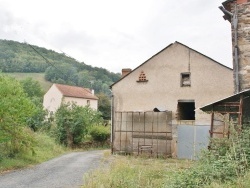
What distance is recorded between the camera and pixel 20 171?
561 inches

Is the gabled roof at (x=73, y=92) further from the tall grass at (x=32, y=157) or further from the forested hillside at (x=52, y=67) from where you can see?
the tall grass at (x=32, y=157)

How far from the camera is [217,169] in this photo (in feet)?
24.5

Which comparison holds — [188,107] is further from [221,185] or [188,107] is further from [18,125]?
[221,185]

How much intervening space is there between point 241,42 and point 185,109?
9.19 metres

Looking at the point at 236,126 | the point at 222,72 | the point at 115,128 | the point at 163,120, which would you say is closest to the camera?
the point at 236,126

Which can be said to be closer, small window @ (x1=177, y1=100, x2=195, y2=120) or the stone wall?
the stone wall

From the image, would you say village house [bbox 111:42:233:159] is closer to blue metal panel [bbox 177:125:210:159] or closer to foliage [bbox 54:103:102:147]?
blue metal panel [bbox 177:125:210:159]

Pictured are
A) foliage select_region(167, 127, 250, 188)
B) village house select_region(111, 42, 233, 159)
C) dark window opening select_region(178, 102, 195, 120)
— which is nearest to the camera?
foliage select_region(167, 127, 250, 188)

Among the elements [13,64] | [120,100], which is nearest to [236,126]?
[120,100]

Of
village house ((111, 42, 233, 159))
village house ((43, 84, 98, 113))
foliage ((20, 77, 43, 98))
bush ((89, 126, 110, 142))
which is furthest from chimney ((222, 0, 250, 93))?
foliage ((20, 77, 43, 98))

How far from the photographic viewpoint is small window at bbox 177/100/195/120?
1919 cm

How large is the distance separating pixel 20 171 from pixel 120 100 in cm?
892

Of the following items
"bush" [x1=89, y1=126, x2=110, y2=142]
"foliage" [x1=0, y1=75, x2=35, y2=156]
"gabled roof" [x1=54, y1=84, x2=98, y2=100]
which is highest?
"gabled roof" [x1=54, y1=84, x2=98, y2=100]

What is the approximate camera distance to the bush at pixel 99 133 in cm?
2966
